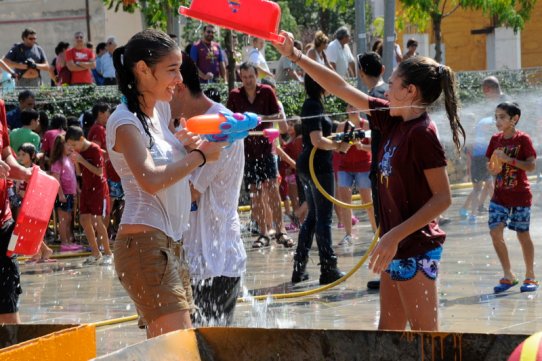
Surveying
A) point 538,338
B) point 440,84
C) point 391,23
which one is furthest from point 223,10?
point 391,23

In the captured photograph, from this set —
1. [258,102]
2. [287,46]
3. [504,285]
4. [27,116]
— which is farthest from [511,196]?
[27,116]

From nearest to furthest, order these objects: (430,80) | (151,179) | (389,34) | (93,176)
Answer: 1. (151,179)
2. (430,80)
3. (93,176)
4. (389,34)

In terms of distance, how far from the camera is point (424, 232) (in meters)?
4.84

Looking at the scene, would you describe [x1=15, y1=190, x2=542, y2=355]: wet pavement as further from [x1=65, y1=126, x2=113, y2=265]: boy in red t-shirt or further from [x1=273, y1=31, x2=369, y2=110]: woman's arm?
[x1=273, y1=31, x2=369, y2=110]: woman's arm

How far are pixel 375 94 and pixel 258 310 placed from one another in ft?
6.60

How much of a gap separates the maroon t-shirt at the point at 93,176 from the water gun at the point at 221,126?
25.6 feet

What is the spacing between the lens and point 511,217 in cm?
909

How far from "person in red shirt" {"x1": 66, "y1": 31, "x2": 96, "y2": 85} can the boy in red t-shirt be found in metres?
6.24

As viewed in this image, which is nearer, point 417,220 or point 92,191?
point 417,220

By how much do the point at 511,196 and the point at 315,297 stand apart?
1.85m

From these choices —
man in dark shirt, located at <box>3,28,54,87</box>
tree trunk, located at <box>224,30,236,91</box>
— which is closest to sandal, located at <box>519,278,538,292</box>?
tree trunk, located at <box>224,30,236,91</box>

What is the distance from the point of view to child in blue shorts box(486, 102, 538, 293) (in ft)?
29.6

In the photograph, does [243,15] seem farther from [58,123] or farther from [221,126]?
[58,123]

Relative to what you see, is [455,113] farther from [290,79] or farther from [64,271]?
[290,79]
